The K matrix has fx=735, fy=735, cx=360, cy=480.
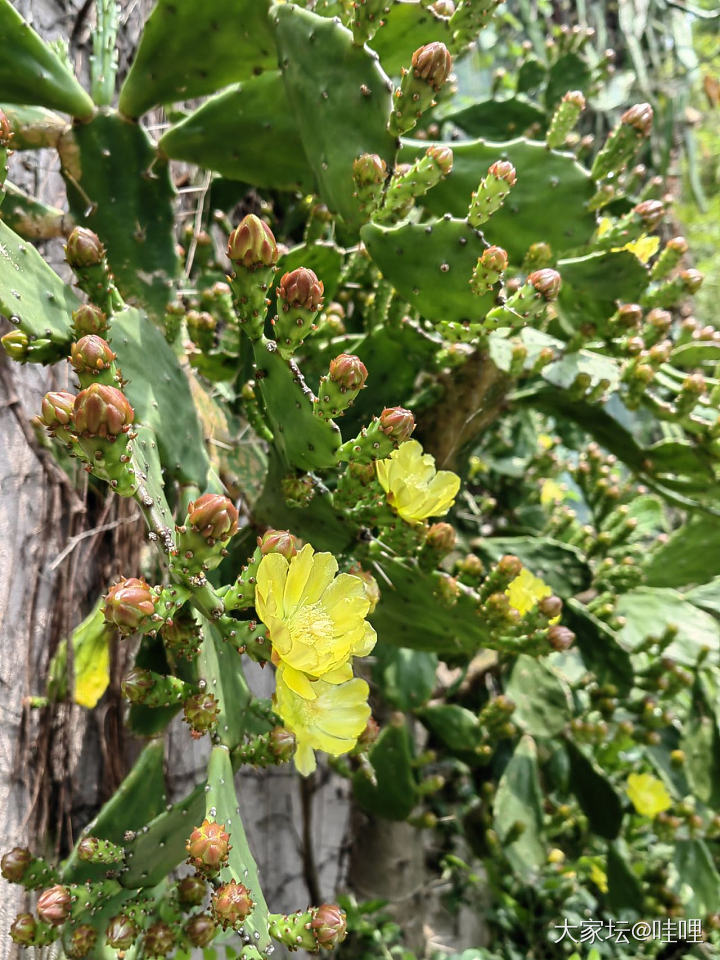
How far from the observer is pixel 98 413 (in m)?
0.54

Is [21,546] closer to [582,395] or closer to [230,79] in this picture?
[230,79]

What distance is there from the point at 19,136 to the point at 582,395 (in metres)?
0.92

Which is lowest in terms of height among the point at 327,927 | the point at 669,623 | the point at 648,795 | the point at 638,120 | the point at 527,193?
the point at 648,795

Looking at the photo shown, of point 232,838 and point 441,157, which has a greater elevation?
point 441,157

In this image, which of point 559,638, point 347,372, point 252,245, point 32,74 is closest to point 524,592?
point 559,638

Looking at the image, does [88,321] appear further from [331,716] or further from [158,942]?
[158,942]

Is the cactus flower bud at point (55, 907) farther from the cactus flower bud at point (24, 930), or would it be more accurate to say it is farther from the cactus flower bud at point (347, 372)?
the cactus flower bud at point (347, 372)

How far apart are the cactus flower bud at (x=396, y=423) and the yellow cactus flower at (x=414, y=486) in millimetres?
→ 126

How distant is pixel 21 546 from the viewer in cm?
108

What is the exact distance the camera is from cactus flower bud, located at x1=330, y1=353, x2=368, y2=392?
25.5 inches

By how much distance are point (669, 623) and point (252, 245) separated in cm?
121

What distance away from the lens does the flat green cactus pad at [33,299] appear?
2.29 feet

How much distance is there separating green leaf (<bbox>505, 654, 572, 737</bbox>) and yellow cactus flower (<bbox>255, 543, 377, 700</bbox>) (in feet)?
2.55

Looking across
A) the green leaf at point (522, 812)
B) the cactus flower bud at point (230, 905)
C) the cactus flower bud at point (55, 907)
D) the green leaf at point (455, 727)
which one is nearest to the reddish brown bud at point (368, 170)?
the cactus flower bud at point (230, 905)
